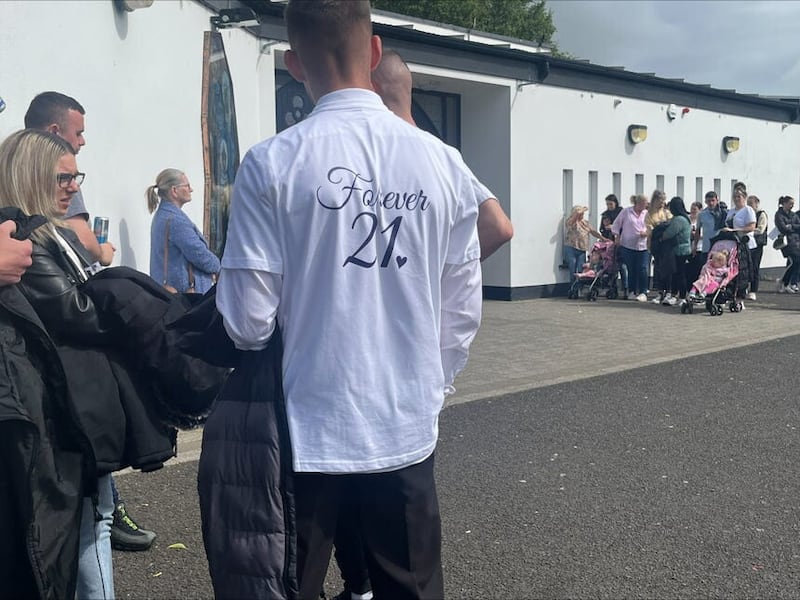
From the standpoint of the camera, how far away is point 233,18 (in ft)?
29.2

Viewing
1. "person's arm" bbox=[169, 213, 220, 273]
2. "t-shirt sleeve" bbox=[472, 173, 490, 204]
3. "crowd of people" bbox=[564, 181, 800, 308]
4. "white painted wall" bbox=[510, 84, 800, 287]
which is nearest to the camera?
"t-shirt sleeve" bbox=[472, 173, 490, 204]

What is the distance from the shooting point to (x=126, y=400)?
255 centimetres

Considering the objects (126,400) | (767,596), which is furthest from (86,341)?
(767,596)

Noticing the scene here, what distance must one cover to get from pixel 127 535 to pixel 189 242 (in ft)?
9.53

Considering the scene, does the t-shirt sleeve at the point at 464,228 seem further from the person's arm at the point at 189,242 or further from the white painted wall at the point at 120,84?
the white painted wall at the point at 120,84

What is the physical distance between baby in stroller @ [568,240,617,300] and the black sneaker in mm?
11993

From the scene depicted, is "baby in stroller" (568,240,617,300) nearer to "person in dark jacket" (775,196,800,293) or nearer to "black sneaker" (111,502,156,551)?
"person in dark jacket" (775,196,800,293)

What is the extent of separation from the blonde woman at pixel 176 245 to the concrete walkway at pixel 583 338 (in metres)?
1.21

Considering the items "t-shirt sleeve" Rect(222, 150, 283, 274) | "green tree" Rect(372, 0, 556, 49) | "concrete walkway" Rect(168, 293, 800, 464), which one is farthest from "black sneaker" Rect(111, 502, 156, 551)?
"green tree" Rect(372, 0, 556, 49)

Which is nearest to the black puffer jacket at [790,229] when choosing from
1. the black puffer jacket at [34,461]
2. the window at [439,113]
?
the window at [439,113]

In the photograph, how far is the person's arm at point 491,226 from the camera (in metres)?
2.92

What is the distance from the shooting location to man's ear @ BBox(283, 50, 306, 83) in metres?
2.04

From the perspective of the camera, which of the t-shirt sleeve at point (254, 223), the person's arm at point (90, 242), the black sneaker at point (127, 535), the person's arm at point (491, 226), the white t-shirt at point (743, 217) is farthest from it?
the white t-shirt at point (743, 217)

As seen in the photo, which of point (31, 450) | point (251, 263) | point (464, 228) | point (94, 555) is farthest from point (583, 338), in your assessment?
point (251, 263)
